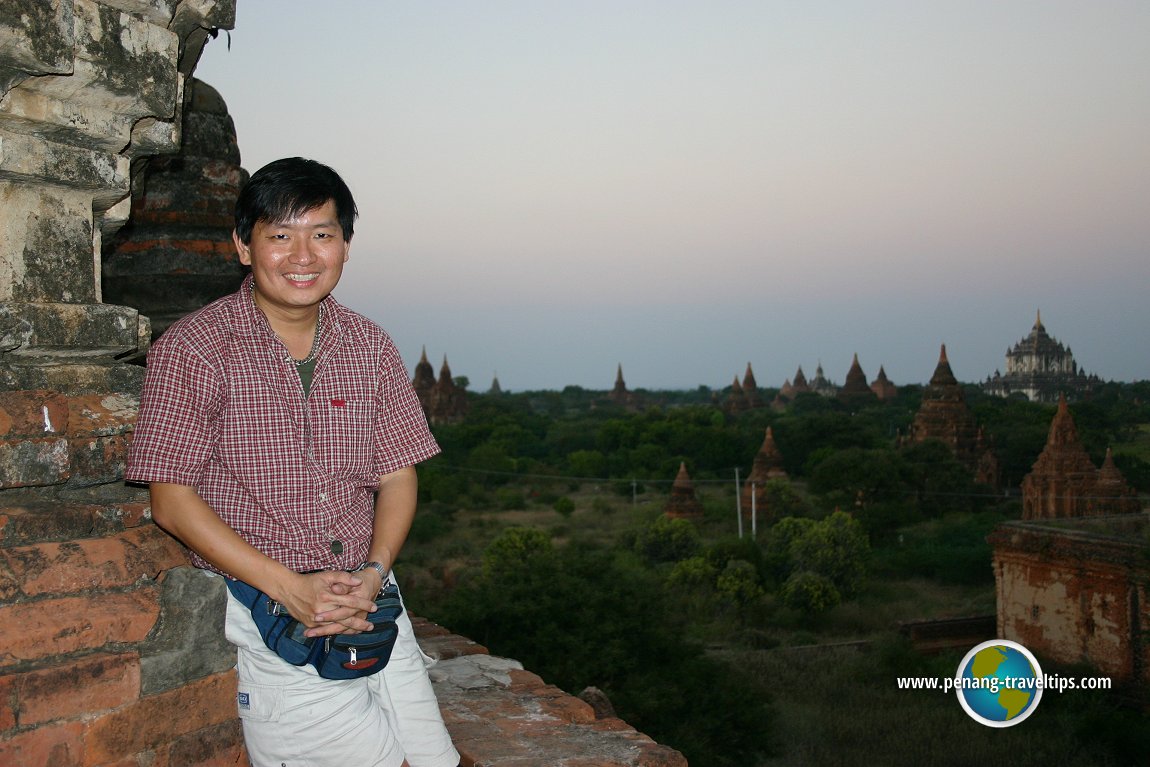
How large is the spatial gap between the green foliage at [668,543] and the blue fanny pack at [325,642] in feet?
73.1

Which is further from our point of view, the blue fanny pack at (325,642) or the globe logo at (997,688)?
the globe logo at (997,688)

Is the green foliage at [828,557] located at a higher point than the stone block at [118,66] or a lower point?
lower

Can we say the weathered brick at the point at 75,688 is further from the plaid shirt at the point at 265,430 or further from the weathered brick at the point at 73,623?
the plaid shirt at the point at 265,430

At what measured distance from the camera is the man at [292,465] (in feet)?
5.46

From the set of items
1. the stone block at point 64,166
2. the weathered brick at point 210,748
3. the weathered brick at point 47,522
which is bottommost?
the weathered brick at point 210,748

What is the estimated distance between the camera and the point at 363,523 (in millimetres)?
1854

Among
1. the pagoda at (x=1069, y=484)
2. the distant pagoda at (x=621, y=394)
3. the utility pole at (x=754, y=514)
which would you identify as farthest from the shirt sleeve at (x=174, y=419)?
the distant pagoda at (x=621, y=394)

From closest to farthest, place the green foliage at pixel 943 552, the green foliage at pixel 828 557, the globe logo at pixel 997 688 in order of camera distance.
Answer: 1. the globe logo at pixel 997 688
2. the green foliage at pixel 828 557
3. the green foliage at pixel 943 552

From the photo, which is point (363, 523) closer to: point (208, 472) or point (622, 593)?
point (208, 472)

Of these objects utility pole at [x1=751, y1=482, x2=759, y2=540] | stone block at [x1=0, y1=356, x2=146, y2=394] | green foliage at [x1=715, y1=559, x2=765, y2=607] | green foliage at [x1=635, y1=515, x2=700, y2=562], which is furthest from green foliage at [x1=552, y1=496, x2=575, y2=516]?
stone block at [x1=0, y1=356, x2=146, y2=394]

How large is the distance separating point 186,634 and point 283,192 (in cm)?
84

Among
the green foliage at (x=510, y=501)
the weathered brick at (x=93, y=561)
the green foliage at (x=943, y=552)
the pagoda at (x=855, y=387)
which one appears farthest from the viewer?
the pagoda at (x=855, y=387)

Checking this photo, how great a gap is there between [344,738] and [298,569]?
0.29m

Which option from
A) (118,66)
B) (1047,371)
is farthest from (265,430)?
(1047,371)
